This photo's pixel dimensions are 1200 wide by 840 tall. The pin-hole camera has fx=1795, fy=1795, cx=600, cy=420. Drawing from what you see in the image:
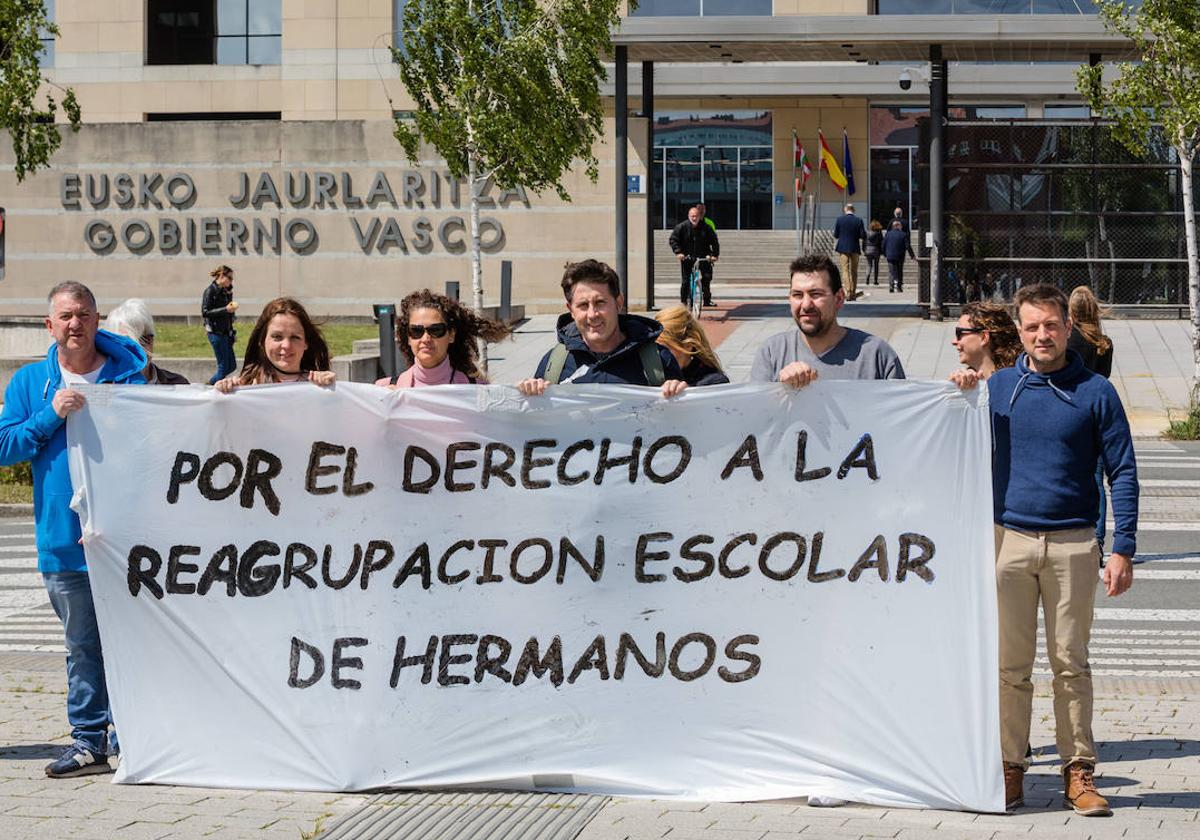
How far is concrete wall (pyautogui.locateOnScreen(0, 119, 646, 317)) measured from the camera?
3288cm

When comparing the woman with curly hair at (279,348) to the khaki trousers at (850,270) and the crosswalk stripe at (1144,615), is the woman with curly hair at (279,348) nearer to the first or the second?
the crosswalk stripe at (1144,615)

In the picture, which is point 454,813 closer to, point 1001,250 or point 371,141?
point 1001,250

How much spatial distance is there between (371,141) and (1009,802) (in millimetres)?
28390

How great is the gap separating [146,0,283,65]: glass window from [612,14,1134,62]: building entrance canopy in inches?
877

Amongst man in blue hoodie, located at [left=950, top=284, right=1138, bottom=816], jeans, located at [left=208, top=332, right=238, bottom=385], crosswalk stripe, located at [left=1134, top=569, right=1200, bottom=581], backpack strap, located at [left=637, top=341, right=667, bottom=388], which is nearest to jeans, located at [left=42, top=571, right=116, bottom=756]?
backpack strap, located at [left=637, top=341, right=667, bottom=388]

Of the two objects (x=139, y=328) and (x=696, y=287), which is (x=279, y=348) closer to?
(x=139, y=328)

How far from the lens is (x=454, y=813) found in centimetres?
593

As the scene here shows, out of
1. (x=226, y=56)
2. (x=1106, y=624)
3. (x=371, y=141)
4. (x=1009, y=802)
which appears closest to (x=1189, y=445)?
(x=1106, y=624)

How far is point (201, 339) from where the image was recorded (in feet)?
98.8

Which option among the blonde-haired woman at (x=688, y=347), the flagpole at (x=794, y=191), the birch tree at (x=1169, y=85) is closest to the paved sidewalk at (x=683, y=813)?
the blonde-haired woman at (x=688, y=347)

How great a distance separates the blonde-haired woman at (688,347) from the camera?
22.1 feet

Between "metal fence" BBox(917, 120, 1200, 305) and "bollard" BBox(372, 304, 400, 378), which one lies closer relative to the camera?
"bollard" BBox(372, 304, 400, 378)

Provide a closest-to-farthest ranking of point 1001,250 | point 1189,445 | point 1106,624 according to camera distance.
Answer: point 1106,624
point 1189,445
point 1001,250

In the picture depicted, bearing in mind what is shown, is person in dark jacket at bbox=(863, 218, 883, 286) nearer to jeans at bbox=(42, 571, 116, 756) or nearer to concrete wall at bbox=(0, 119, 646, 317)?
concrete wall at bbox=(0, 119, 646, 317)
